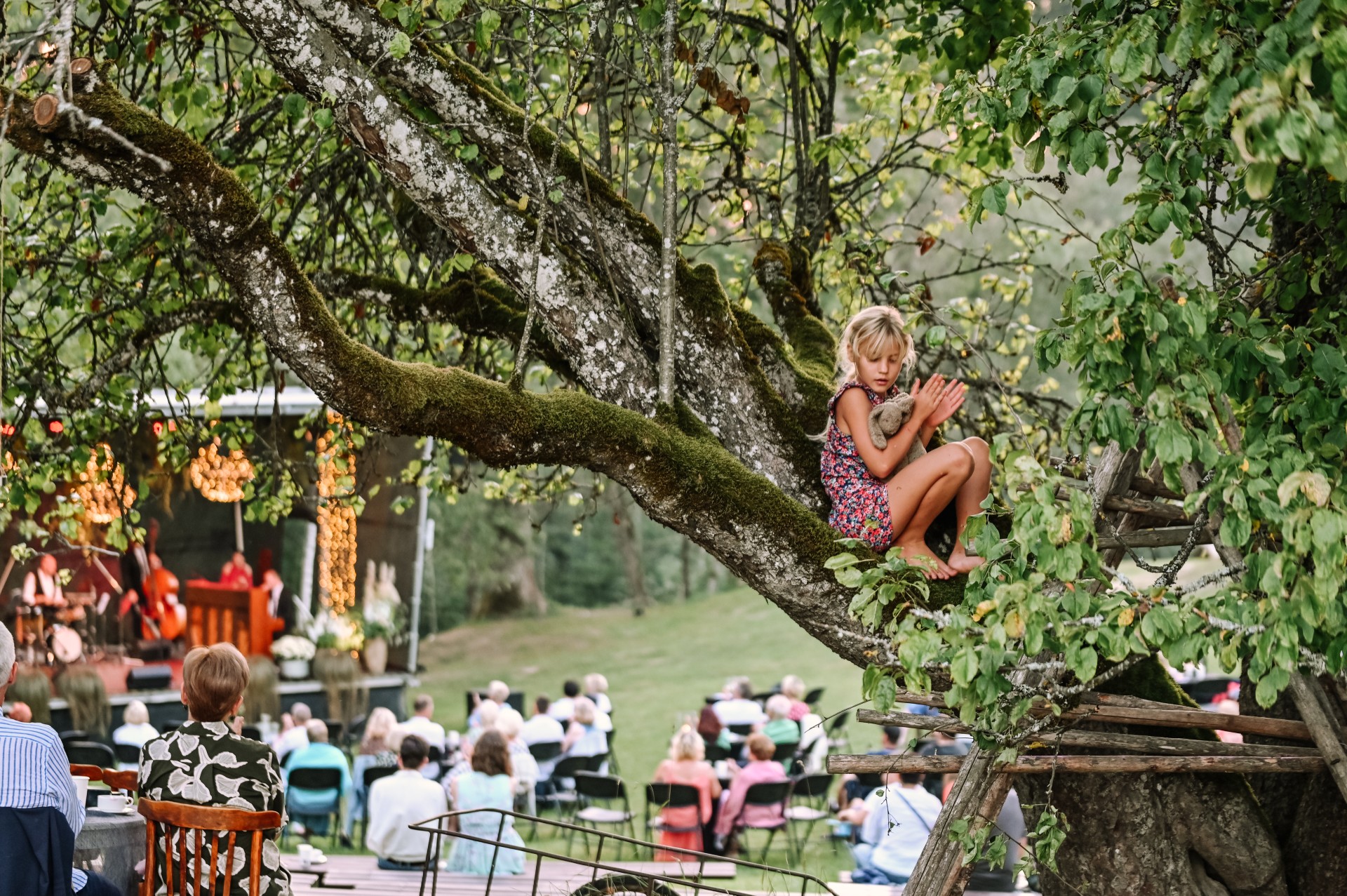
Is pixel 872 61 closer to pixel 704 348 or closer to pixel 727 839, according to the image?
pixel 704 348

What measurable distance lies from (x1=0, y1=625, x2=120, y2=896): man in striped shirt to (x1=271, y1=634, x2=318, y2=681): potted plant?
13378 mm

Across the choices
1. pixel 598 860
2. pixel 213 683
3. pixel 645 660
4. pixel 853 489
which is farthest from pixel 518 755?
pixel 645 660

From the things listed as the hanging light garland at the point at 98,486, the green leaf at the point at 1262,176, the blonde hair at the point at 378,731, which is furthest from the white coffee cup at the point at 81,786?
the blonde hair at the point at 378,731

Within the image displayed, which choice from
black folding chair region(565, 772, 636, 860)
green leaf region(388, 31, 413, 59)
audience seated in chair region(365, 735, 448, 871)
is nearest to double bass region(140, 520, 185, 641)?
black folding chair region(565, 772, 636, 860)

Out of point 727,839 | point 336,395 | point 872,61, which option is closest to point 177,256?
point 336,395

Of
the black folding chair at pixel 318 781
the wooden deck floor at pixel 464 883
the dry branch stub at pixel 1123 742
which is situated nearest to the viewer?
the dry branch stub at pixel 1123 742

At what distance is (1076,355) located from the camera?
2.70 m

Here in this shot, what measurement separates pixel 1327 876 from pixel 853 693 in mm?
15906

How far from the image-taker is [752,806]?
9.70 m

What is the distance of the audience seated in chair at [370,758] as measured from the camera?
10.3 meters

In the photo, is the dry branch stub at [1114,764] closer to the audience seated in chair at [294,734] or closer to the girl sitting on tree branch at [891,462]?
the girl sitting on tree branch at [891,462]

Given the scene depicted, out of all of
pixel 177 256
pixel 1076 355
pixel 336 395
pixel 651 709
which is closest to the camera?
pixel 1076 355

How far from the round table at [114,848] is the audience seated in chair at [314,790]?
19.1 feet

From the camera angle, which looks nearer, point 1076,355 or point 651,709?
point 1076,355
